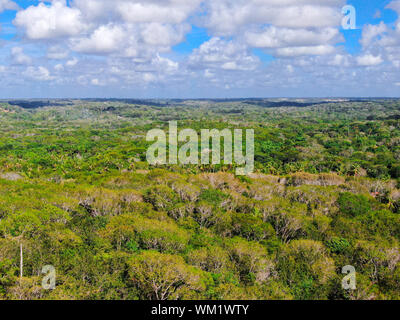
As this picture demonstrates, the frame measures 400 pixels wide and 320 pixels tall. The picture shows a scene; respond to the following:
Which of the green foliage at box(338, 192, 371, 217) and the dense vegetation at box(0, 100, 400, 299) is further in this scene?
the green foliage at box(338, 192, 371, 217)

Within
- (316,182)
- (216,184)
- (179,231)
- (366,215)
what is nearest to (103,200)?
(179,231)

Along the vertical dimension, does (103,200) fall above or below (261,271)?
above

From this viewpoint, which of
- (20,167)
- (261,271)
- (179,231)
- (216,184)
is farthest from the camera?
(20,167)

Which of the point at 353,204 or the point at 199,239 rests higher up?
the point at 353,204

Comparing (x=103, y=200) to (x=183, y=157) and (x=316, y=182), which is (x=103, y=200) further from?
(x=183, y=157)

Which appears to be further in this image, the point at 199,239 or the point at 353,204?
the point at 353,204

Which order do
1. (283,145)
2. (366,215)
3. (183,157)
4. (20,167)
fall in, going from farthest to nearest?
(283,145) < (183,157) < (20,167) < (366,215)

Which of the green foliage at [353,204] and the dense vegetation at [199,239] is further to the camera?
the green foliage at [353,204]
